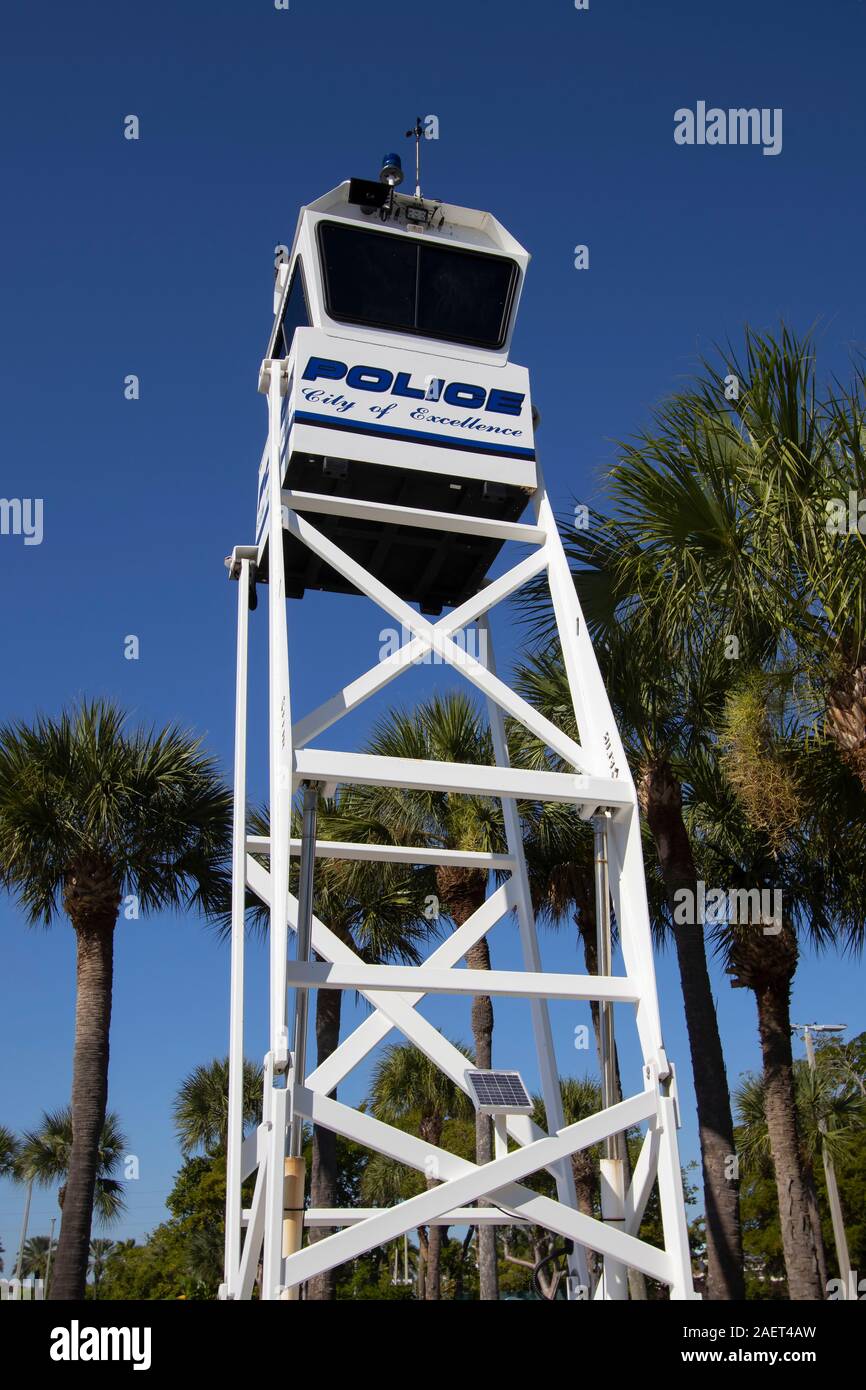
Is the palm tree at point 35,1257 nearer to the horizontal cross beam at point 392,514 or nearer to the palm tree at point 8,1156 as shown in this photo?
the palm tree at point 8,1156

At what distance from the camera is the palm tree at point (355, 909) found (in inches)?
785

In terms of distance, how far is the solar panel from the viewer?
8.18 metres

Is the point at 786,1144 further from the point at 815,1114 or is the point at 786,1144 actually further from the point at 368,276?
the point at 815,1114

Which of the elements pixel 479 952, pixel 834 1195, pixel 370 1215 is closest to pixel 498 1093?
pixel 370 1215

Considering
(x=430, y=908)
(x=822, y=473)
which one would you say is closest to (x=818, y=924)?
(x=430, y=908)

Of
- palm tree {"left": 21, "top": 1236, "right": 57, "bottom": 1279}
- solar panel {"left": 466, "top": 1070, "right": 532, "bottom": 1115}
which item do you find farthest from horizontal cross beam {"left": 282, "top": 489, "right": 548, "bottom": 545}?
palm tree {"left": 21, "top": 1236, "right": 57, "bottom": 1279}

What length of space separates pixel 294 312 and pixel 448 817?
32.4 feet

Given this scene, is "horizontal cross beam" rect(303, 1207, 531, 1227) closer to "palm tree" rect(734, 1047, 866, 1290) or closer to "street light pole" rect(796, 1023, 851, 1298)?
"street light pole" rect(796, 1023, 851, 1298)

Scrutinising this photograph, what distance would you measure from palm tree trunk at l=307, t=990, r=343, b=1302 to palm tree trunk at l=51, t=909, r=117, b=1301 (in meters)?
3.32

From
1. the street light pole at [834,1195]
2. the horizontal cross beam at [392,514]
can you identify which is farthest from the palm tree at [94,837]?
the street light pole at [834,1195]

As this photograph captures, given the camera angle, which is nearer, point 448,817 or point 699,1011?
point 699,1011

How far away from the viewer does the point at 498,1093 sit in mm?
8297

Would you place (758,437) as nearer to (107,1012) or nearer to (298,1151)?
(298,1151)

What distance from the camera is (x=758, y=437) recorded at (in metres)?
9.53
